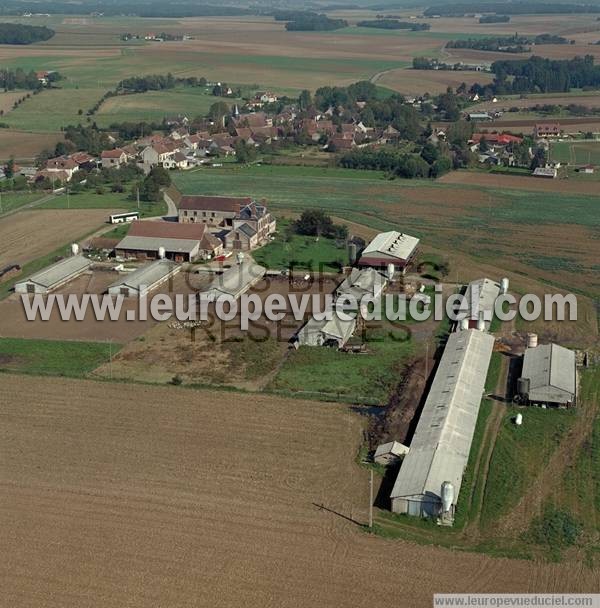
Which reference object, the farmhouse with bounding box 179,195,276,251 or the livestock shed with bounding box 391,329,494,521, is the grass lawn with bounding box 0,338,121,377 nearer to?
the livestock shed with bounding box 391,329,494,521

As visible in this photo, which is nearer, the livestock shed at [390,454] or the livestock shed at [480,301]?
the livestock shed at [390,454]

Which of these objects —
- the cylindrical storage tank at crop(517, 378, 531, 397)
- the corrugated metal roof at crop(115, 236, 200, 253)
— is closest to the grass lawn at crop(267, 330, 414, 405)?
the cylindrical storage tank at crop(517, 378, 531, 397)

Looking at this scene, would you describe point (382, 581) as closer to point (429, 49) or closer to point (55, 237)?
point (55, 237)

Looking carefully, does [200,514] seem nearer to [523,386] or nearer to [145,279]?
[523,386]

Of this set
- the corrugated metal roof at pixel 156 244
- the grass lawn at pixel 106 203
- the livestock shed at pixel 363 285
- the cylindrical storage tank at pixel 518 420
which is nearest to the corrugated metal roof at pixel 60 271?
the corrugated metal roof at pixel 156 244

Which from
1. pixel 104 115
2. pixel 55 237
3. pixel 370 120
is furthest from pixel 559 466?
pixel 104 115

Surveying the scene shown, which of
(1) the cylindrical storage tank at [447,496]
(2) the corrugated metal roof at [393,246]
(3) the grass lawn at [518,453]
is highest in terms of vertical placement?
(1) the cylindrical storage tank at [447,496]

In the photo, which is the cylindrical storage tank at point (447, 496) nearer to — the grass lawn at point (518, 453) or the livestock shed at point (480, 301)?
the grass lawn at point (518, 453)
